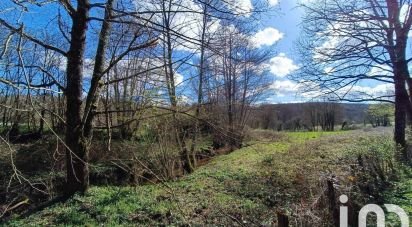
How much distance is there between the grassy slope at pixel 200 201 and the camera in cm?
711

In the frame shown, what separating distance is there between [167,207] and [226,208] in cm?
135

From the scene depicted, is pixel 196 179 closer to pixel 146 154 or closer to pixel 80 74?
pixel 146 154

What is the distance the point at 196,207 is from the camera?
325 inches

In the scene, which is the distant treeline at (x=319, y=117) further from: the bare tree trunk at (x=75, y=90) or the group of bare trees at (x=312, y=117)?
the bare tree trunk at (x=75, y=90)
